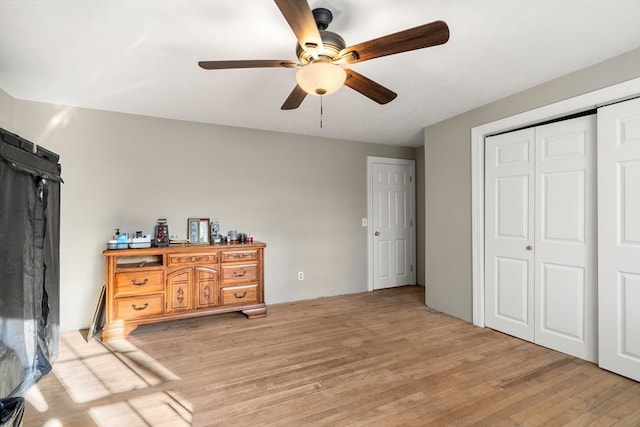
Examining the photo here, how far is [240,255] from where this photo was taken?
3.48 metres

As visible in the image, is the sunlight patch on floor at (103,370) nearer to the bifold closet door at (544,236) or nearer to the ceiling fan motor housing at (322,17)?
the ceiling fan motor housing at (322,17)

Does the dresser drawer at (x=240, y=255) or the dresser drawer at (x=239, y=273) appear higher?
the dresser drawer at (x=240, y=255)

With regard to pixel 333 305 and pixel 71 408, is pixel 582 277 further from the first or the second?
pixel 71 408

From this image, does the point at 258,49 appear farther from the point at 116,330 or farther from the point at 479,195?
the point at 116,330

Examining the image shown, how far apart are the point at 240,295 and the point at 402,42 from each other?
297cm

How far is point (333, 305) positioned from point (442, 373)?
188 centimetres

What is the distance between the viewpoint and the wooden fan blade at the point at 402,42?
4.45ft

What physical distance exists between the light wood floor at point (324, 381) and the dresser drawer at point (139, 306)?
215mm

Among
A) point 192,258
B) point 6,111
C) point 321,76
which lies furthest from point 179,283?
point 321,76

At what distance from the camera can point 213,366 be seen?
242 cm

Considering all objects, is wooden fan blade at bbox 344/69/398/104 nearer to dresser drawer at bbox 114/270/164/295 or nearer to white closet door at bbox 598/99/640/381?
white closet door at bbox 598/99/640/381

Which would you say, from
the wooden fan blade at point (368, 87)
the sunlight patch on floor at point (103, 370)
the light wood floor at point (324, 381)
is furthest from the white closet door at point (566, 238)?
the sunlight patch on floor at point (103, 370)

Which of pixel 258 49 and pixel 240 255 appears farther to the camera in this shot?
pixel 240 255

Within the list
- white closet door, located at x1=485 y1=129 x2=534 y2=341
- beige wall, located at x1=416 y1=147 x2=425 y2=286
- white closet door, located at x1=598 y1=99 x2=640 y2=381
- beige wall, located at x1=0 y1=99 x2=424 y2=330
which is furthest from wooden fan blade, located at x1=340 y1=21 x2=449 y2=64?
beige wall, located at x1=416 y1=147 x2=425 y2=286
